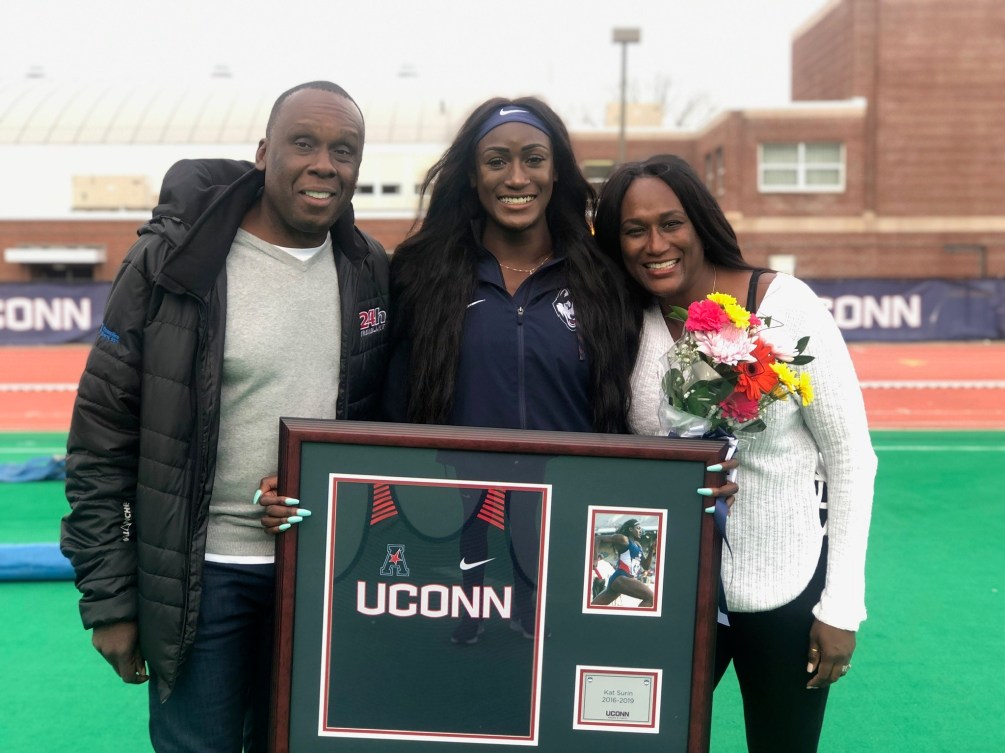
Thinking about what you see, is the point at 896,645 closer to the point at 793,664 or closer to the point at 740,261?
the point at 793,664

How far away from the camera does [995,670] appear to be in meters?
4.48

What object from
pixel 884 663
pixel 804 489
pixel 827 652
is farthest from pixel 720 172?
pixel 827 652

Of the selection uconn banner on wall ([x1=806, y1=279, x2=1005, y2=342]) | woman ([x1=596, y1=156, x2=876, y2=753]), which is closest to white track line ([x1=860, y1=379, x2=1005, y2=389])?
uconn banner on wall ([x1=806, y1=279, x2=1005, y2=342])

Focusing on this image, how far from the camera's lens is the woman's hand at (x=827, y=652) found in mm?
2469

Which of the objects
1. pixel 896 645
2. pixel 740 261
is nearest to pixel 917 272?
pixel 896 645

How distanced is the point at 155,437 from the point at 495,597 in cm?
87

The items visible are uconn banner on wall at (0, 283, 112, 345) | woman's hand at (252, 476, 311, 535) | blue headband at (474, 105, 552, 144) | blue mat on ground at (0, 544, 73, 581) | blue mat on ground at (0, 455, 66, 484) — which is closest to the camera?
woman's hand at (252, 476, 311, 535)

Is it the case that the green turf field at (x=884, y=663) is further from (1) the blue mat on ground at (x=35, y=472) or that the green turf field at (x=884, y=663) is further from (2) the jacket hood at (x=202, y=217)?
(2) the jacket hood at (x=202, y=217)

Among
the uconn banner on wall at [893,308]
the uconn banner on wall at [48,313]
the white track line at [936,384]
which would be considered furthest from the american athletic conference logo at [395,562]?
the uconn banner on wall at [48,313]

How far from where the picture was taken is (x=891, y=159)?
31453mm

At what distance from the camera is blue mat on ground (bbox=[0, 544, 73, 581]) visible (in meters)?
5.68

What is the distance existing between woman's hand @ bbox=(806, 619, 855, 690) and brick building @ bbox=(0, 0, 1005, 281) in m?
29.4

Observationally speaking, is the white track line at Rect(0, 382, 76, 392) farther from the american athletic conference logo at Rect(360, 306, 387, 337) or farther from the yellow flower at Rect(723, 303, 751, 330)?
the yellow flower at Rect(723, 303, 751, 330)

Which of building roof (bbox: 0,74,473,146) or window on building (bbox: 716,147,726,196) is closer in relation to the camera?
window on building (bbox: 716,147,726,196)
